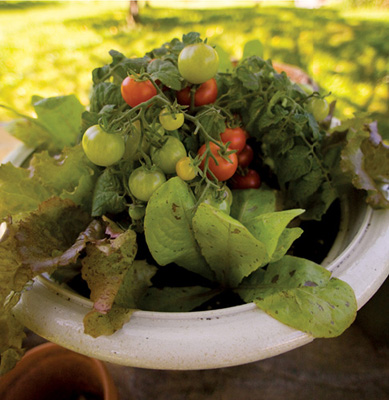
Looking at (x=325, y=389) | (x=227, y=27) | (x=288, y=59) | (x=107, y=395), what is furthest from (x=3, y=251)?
(x=227, y=27)

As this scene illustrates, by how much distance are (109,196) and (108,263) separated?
74mm

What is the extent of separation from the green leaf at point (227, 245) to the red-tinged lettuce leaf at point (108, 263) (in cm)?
7

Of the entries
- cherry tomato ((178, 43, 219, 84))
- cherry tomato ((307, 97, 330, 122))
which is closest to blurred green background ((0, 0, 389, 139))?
cherry tomato ((307, 97, 330, 122))

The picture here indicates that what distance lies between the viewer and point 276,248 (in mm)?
415

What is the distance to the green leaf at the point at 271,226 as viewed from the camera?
0.37m

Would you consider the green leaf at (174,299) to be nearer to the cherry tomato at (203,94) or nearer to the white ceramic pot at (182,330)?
the white ceramic pot at (182,330)

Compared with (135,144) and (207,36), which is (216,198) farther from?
(207,36)

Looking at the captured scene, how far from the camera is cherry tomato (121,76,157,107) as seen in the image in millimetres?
391

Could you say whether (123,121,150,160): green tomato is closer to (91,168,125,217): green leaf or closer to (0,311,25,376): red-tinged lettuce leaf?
(91,168,125,217): green leaf

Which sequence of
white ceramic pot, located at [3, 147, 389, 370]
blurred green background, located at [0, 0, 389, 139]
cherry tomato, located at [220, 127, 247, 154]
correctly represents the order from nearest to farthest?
1. white ceramic pot, located at [3, 147, 389, 370]
2. cherry tomato, located at [220, 127, 247, 154]
3. blurred green background, located at [0, 0, 389, 139]

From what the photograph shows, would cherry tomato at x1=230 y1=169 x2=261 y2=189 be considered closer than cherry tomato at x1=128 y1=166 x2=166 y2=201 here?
No

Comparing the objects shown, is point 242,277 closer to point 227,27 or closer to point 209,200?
point 209,200

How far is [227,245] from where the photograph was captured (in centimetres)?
39

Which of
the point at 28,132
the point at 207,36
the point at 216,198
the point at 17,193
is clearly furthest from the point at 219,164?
the point at 207,36
